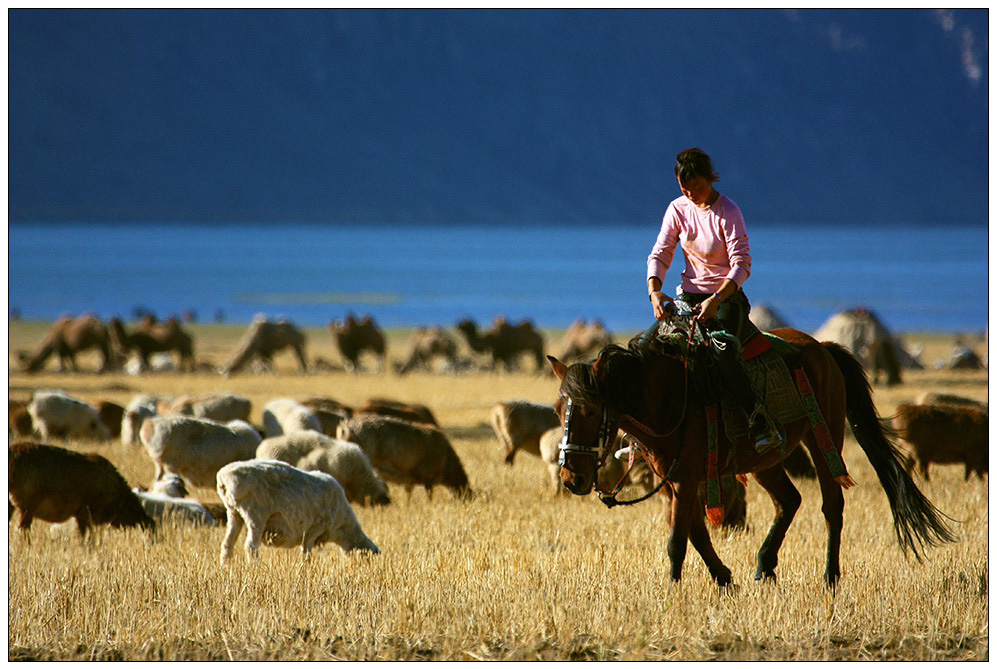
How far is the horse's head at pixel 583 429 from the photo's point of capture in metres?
6.01

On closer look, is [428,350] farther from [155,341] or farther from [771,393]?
[771,393]

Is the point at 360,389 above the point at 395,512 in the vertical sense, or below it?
above

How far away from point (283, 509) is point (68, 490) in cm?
215

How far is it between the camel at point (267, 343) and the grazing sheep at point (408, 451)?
19054 mm

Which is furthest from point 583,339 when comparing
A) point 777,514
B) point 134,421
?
point 777,514

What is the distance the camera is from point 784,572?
7586 millimetres

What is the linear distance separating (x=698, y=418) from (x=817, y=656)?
4.81 ft

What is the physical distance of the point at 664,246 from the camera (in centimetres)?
668

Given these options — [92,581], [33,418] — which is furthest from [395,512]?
[33,418]

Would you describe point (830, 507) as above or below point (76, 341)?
below

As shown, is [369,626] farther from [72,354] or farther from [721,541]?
[72,354]

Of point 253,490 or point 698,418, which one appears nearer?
point 698,418

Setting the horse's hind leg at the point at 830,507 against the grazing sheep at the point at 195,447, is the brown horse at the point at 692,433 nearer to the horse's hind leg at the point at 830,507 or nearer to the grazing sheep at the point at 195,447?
the horse's hind leg at the point at 830,507

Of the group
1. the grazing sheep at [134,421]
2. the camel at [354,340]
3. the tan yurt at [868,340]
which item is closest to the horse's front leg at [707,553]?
the grazing sheep at [134,421]
